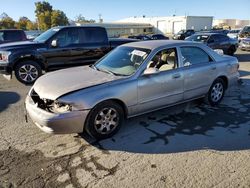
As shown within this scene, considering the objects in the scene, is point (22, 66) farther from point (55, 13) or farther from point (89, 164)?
point (55, 13)

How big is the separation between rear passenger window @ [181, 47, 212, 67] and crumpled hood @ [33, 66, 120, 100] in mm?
1649

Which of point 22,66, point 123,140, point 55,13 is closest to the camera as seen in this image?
point 123,140

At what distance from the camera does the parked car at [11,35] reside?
1300 cm

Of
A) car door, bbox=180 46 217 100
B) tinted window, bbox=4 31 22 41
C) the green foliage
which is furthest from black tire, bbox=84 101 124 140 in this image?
the green foliage

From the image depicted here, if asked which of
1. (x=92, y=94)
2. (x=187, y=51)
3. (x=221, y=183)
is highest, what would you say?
(x=187, y=51)

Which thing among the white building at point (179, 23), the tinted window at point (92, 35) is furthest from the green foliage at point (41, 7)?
the tinted window at point (92, 35)

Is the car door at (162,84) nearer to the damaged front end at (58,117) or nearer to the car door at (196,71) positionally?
the car door at (196,71)

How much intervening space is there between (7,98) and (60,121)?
3.62m

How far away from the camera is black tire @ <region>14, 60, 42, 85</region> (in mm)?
8057

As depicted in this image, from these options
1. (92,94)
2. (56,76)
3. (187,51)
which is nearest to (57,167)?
(92,94)

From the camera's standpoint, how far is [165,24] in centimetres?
7794

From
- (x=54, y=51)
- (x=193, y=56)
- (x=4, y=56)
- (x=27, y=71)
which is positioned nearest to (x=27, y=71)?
(x=27, y=71)

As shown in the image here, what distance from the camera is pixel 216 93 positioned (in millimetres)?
5961

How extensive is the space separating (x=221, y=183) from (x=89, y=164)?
1.69 m
